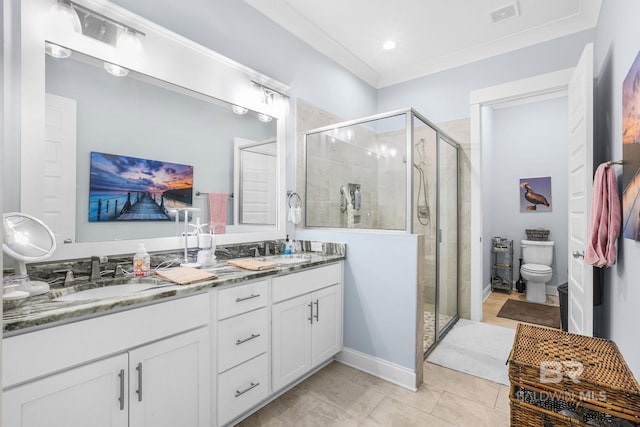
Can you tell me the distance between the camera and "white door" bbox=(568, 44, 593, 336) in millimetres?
2023

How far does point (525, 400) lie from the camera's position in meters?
1.34

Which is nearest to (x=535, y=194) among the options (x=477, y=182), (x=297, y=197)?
(x=477, y=182)

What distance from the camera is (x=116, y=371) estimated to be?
4.01 ft

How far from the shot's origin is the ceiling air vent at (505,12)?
8.65 feet

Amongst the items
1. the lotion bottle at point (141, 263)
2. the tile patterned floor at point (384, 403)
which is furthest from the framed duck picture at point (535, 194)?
the lotion bottle at point (141, 263)

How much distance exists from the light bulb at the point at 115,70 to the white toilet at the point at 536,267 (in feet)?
15.4

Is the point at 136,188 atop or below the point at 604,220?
atop

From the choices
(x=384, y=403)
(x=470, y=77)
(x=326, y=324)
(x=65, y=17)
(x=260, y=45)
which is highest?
(x=470, y=77)

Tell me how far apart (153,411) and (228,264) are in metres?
0.87

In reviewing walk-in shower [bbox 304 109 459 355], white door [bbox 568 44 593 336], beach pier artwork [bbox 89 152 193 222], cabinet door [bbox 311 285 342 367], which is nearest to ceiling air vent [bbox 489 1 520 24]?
white door [bbox 568 44 593 336]

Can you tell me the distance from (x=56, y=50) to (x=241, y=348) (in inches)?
68.8

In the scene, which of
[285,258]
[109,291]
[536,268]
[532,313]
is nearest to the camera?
[109,291]

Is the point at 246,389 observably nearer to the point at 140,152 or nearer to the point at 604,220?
the point at 140,152

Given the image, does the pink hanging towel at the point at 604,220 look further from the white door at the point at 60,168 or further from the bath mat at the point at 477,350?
the white door at the point at 60,168
